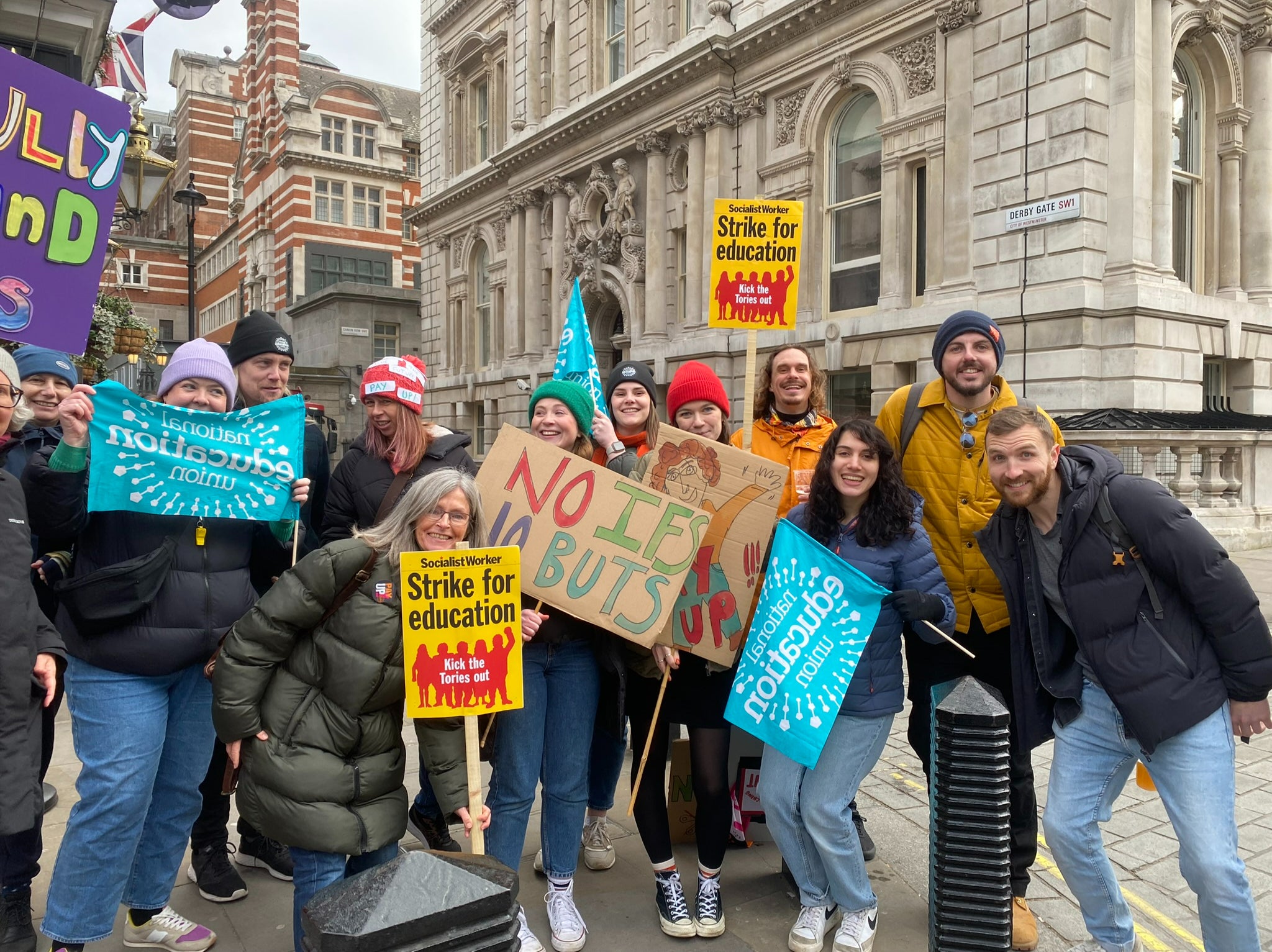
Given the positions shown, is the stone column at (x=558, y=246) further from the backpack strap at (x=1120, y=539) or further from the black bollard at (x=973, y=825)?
the black bollard at (x=973, y=825)

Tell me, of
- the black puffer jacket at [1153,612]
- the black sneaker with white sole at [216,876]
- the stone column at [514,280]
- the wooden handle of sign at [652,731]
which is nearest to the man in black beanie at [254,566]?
the black sneaker with white sole at [216,876]

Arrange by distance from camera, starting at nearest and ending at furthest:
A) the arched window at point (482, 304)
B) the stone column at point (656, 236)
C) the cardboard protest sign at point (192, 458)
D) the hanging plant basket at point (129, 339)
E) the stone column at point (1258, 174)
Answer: the cardboard protest sign at point (192, 458), the hanging plant basket at point (129, 339), the stone column at point (1258, 174), the stone column at point (656, 236), the arched window at point (482, 304)

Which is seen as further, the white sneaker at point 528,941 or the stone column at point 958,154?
the stone column at point 958,154

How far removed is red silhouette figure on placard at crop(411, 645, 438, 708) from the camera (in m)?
2.67

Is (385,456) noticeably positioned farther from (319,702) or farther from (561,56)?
(561,56)

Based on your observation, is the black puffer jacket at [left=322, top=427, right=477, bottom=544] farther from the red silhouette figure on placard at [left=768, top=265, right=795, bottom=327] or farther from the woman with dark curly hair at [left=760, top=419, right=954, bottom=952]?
the red silhouette figure on placard at [left=768, top=265, right=795, bottom=327]

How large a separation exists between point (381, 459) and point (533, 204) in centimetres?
2296

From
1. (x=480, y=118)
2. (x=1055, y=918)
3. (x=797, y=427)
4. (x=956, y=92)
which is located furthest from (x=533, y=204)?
(x=1055, y=918)

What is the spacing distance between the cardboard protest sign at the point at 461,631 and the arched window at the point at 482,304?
87.0 ft

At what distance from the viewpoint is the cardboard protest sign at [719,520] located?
3.49 m

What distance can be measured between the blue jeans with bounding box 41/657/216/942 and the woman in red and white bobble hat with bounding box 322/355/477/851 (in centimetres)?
86

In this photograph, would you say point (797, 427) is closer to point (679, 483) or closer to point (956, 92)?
point (679, 483)

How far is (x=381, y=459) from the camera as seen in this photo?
3695 millimetres

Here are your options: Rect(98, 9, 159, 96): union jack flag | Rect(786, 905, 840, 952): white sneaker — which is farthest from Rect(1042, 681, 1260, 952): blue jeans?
Rect(98, 9, 159, 96): union jack flag
